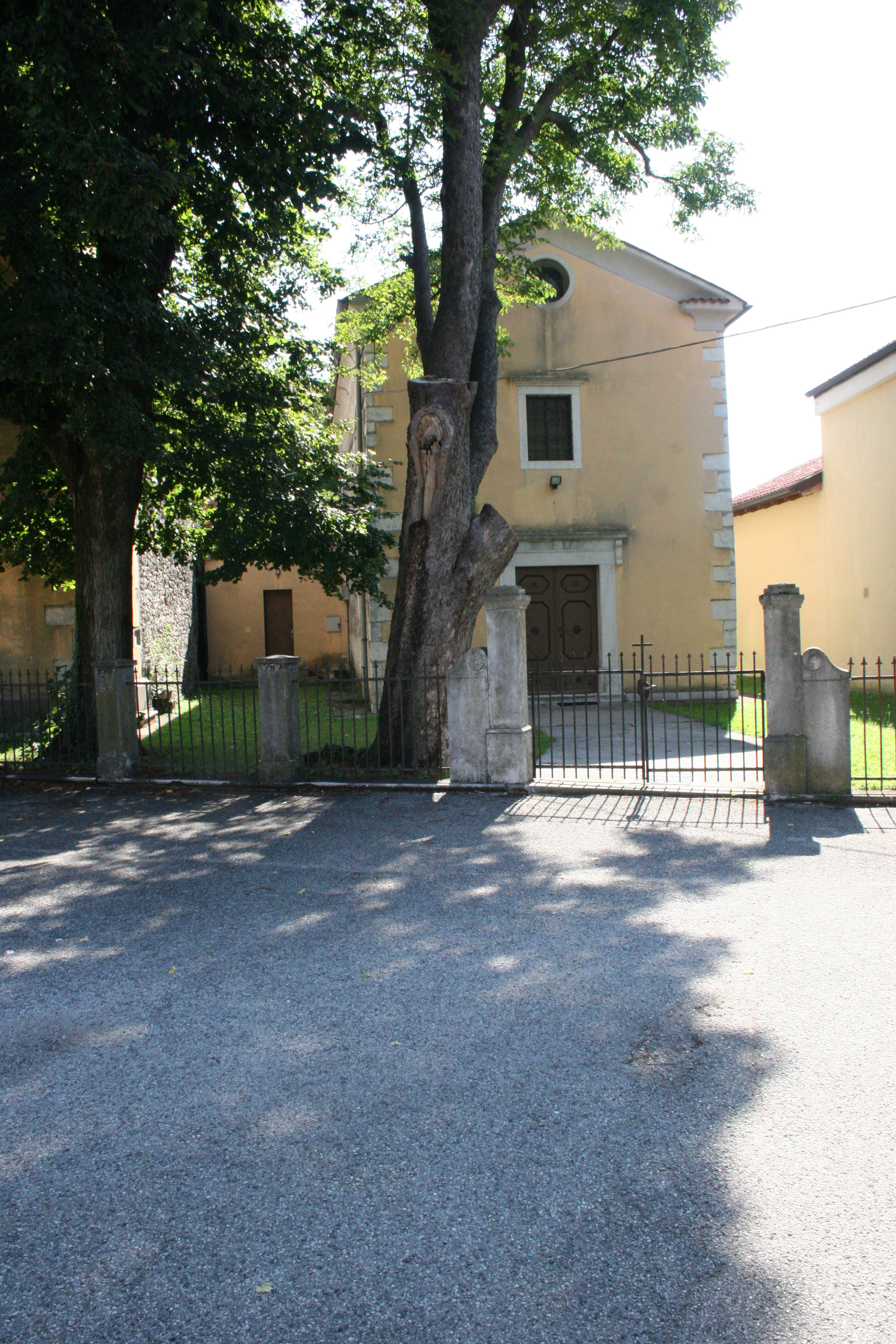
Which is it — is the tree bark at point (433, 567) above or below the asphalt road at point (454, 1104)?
above

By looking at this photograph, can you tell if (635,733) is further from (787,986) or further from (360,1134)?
(360,1134)

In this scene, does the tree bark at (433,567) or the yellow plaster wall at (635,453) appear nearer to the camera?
the tree bark at (433,567)

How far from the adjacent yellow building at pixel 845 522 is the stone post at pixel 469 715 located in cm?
1032

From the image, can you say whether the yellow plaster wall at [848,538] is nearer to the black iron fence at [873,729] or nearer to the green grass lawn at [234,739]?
the black iron fence at [873,729]

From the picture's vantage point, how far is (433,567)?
34.6 feet

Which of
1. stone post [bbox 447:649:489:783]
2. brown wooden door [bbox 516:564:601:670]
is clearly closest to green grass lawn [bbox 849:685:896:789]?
stone post [bbox 447:649:489:783]

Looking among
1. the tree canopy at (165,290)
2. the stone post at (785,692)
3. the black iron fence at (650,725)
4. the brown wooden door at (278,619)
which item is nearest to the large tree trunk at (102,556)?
the tree canopy at (165,290)

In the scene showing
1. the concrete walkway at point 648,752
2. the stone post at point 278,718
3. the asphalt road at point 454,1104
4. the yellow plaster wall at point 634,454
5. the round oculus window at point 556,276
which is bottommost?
the asphalt road at point 454,1104

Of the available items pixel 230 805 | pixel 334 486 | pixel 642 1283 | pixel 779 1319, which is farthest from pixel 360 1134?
pixel 334 486

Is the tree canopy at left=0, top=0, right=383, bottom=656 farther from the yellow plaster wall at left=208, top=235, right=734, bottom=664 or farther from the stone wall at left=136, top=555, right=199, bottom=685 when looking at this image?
the yellow plaster wall at left=208, top=235, right=734, bottom=664

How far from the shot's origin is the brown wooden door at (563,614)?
17984 millimetres

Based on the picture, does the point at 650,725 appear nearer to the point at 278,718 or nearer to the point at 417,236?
the point at 278,718

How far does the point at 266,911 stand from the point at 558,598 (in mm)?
12572

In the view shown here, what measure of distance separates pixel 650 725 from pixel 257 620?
47.4ft
